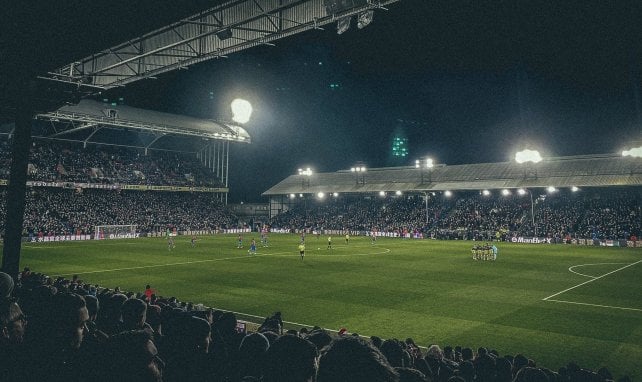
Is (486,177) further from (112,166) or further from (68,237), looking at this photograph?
(112,166)

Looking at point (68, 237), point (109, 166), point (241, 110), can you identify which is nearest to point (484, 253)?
point (68, 237)

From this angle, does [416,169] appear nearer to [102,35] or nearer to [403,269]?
[403,269]

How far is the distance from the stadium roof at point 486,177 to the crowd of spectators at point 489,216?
332cm

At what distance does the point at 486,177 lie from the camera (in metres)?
61.1

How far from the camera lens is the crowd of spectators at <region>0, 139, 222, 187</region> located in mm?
58000

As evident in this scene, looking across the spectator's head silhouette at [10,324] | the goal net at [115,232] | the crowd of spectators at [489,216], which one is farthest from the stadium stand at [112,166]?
the spectator's head silhouette at [10,324]

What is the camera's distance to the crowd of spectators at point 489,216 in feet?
160

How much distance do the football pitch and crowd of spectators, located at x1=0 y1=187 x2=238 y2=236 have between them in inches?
711

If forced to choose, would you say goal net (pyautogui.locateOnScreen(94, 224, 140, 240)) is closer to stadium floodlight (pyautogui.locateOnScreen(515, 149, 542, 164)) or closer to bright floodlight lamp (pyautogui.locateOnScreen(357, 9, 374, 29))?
bright floodlight lamp (pyautogui.locateOnScreen(357, 9, 374, 29))

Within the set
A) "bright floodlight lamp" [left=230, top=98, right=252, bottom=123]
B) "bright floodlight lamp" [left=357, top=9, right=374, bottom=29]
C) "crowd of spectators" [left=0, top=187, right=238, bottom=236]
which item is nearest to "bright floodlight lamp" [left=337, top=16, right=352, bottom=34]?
"bright floodlight lamp" [left=357, top=9, right=374, bottom=29]

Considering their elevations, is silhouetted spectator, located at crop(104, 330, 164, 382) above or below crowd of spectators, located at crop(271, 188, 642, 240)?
below

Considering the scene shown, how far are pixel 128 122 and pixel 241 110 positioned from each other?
1947 centimetres

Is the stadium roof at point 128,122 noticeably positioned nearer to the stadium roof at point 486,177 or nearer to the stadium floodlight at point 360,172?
the stadium roof at point 486,177

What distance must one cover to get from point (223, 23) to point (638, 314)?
18.9 metres
